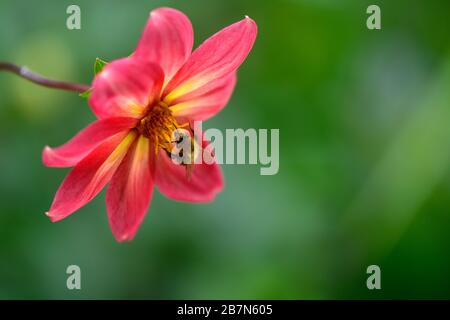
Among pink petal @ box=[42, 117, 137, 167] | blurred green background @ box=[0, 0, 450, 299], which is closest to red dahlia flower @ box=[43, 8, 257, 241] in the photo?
pink petal @ box=[42, 117, 137, 167]

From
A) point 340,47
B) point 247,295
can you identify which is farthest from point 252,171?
point 340,47

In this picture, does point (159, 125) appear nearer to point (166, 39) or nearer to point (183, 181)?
point (183, 181)

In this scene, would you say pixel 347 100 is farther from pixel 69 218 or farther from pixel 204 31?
pixel 69 218

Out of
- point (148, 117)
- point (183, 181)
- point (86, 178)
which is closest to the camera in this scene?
point (86, 178)

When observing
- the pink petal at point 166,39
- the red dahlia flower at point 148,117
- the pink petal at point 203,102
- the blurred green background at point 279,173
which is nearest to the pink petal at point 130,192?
the red dahlia flower at point 148,117

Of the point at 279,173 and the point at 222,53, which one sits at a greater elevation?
the point at 279,173

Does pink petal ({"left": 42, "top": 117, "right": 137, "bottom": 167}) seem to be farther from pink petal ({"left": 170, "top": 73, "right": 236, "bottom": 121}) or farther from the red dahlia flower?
pink petal ({"left": 170, "top": 73, "right": 236, "bottom": 121})

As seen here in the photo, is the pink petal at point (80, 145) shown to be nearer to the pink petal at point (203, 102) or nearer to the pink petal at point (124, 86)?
the pink petal at point (124, 86)

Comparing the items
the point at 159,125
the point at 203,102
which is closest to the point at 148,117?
the point at 159,125
